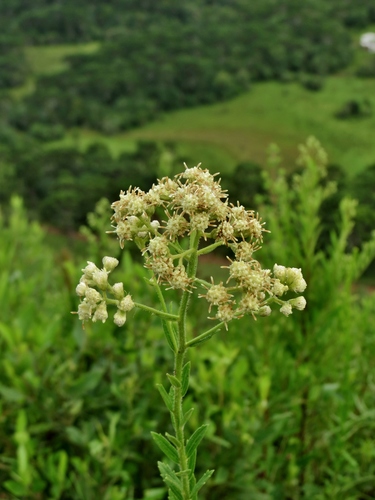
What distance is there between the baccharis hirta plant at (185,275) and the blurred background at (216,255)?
1096 mm

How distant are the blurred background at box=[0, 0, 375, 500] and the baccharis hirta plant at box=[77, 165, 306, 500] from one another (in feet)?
3.59

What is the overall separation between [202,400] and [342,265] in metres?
0.94

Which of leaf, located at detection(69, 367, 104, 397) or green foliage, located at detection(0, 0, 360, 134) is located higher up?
leaf, located at detection(69, 367, 104, 397)

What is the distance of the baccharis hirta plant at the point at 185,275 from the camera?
48.9 inches

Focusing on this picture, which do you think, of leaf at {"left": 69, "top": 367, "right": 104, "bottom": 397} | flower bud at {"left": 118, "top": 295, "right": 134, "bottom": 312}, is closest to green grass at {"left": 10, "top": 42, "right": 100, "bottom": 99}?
leaf at {"left": 69, "top": 367, "right": 104, "bottom": 397}

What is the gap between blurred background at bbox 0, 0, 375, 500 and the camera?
101 inches

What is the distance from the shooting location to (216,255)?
23797mm

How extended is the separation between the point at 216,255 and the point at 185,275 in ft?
74.1

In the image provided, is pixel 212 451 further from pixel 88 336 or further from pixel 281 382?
pixel 88 336

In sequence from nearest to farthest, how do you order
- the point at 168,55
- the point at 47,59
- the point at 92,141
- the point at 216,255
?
the point at 216,255
the point at 92,141
the point at 168,55
the point at 47,59

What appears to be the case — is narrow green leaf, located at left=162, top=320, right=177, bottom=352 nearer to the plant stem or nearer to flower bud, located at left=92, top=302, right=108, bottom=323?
the plant stem

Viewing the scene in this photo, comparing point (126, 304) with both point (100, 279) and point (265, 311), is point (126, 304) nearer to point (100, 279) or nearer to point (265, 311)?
point (100, 279)

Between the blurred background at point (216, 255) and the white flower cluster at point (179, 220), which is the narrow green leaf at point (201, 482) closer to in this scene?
the white flower cluster at point (179, 220)

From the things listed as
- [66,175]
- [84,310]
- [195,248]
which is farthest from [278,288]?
[66,175]
